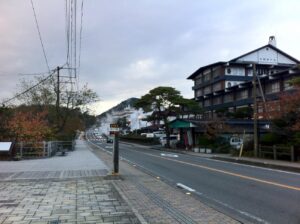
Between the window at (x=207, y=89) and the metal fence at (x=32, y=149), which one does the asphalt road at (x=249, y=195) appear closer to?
the metal fence at (x=32, y=149)

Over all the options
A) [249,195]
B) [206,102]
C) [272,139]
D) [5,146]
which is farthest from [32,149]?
[206,102]

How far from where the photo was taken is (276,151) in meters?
28.9

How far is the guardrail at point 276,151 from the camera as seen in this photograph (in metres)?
26.8

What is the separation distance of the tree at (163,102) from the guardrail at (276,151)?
81.1 feet

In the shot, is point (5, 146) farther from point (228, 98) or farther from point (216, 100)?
point (216, 100)

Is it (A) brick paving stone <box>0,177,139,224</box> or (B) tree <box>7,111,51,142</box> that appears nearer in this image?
(A) brick paving stone <box>0,177,139,224</box>

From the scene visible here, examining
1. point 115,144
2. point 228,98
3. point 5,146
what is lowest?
point 5,146

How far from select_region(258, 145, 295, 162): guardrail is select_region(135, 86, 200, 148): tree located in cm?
2471

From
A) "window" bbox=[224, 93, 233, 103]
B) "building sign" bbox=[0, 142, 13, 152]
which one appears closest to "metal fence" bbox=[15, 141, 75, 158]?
"building sign" bbox=[0, 142, 13, 152]

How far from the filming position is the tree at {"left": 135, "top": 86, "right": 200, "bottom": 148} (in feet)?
183

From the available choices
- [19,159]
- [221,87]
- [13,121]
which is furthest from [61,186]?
[221,87]

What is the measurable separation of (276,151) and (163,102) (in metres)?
29.0

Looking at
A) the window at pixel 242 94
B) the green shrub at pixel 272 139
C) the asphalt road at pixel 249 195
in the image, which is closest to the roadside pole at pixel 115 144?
the asphalt road at pixel 249 195

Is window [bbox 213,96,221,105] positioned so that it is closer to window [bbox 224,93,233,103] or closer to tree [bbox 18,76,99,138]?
window [bbox 224,93,233,103]
